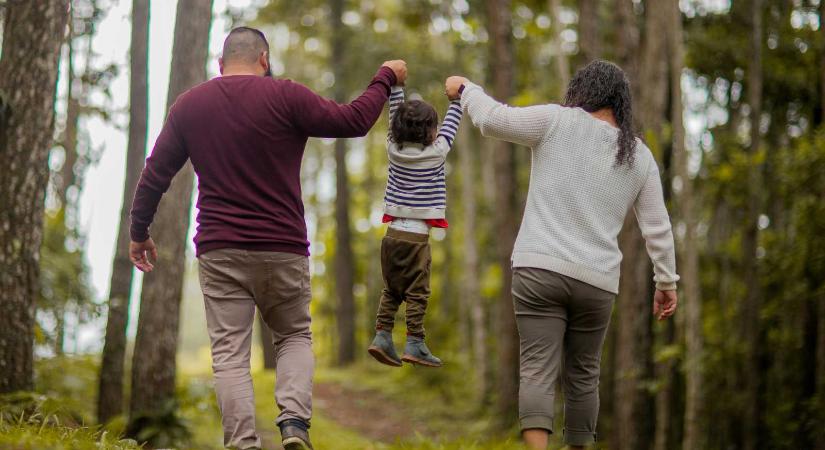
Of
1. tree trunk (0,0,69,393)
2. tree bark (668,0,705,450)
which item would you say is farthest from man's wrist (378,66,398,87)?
tree bark (668,0,705,450)

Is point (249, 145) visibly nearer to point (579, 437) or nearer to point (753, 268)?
point (579, 437)

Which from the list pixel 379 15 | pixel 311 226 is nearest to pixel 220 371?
pixel 379 15

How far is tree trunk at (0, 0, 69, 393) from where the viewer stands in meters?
6.55

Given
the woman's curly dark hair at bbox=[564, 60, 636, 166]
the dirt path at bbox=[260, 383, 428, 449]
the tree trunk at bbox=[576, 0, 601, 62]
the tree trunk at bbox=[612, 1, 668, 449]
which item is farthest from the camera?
the dirt path at bbox=[260, 383, 428, 449]

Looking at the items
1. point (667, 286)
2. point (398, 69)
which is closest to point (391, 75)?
point (398, 69)

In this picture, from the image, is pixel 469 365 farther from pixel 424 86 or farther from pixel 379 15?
pixel 379 15

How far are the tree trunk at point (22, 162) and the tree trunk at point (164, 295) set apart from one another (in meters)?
1.72

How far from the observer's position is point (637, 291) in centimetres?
1184

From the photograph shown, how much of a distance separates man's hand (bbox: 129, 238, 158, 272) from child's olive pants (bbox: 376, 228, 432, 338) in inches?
54.8

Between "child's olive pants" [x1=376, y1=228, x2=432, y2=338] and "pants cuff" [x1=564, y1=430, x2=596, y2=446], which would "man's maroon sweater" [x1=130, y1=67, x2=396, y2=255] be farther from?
"pants cuff" [x1=564, y1=430, x2=596, y2=446]

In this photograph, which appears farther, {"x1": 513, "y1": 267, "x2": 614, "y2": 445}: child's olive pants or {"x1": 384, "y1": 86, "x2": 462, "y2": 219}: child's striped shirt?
{"x1": 384, "y1": 86, "x2": 462, "y2": 219}: child's striped shirt

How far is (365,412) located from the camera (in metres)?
17.7

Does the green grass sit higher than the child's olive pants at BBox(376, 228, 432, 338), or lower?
lower

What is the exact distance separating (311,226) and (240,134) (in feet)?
96.9
